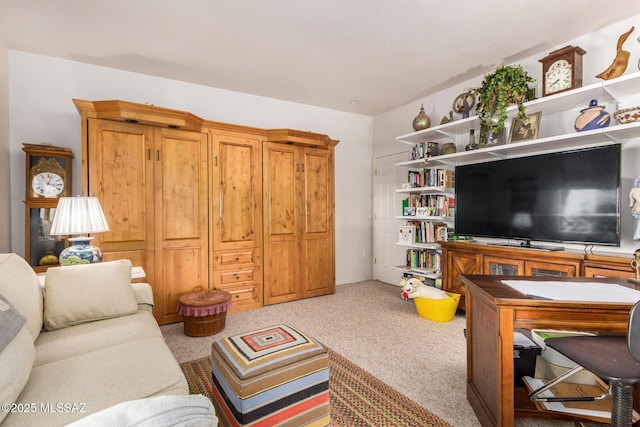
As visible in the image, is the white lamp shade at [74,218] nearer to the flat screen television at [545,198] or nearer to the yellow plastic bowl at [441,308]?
the yellow plastic bowl at [441,308]

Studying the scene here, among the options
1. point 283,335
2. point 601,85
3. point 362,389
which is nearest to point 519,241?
point 601,85

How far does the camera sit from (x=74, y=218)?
229 cm

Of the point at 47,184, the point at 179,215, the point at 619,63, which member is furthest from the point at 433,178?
the point at 47,184

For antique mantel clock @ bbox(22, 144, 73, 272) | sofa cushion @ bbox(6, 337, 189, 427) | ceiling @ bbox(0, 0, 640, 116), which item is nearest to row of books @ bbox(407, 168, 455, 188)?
ceiling @ bbox(0, 0, 640, 116)

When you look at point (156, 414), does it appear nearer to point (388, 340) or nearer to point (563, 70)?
point (388, 340)

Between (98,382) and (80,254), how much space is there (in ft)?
5.11

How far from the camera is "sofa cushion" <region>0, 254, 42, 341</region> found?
149 centimetres

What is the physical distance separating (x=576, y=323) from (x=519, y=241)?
2005mm

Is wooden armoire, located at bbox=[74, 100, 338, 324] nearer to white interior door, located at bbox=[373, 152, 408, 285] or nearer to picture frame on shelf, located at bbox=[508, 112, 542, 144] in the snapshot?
white interior door, located at bbox=[373, 152, 408, 285]

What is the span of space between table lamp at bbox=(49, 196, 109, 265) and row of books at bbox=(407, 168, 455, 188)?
3239mm

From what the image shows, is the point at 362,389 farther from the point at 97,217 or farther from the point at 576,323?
the point at 97,217

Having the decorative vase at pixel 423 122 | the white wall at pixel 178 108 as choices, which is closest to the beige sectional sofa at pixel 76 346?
the white wall at pixel 178 108

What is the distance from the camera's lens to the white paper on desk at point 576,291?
137 cm

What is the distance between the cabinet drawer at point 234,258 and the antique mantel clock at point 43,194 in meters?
1.43
